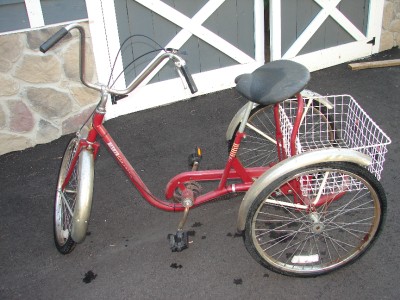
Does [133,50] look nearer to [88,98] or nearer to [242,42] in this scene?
[88,98]

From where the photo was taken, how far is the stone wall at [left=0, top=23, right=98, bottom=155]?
408 cm

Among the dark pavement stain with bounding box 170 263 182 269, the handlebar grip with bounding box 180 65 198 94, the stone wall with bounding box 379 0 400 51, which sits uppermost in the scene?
the handlebar grip with bounding box 180 65 198 94

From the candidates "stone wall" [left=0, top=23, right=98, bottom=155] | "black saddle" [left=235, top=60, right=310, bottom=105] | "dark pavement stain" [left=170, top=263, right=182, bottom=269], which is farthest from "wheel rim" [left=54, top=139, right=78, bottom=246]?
"stone wall" [left=0, top=23, right=98, bottom=155]

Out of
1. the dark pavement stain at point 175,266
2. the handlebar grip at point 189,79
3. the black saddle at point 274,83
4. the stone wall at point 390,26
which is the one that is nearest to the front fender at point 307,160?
the black saddle at point 274,83

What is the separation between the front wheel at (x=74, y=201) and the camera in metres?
2.73

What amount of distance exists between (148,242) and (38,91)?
198 centimetres

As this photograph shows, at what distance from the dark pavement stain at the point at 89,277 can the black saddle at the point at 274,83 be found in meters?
1.53

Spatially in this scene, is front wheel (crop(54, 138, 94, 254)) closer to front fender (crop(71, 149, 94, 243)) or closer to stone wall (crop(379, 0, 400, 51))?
front fender (crop(71, 149, 94, 243))

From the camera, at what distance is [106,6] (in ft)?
14.1

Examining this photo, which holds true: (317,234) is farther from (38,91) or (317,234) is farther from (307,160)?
(38,91)

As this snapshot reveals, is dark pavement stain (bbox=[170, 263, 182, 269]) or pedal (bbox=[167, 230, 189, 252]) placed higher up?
pedal (bbox=[167, 230, 189, 252])

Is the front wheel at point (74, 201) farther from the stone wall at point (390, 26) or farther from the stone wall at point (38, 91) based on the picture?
the stone wall at point (390, 26)

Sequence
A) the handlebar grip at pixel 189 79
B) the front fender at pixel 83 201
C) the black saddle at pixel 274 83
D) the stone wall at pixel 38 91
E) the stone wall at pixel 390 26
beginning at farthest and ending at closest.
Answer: the stone wall at pixel 390 26 → the stone wall at pixel 38 91 → the front fender at pixel 83 201 → the black saddle at pixel 274 83 → the handlebar grip at pixel 189 79

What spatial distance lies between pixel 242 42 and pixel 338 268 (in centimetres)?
306
